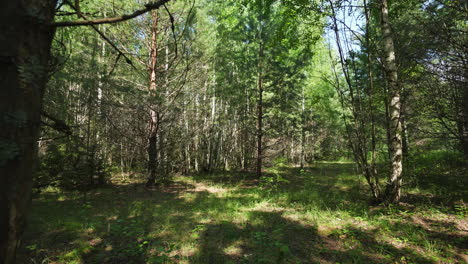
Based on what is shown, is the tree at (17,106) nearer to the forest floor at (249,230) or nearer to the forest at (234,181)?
the forest at (234,181)

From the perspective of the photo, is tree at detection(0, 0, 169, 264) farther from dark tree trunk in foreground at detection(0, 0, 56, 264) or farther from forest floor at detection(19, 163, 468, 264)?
forest floor at detection(19, 163, 468, 264)

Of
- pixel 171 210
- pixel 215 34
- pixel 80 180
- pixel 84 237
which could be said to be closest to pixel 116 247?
pixel 84 237

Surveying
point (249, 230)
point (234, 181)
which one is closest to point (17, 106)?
point (249, 230)

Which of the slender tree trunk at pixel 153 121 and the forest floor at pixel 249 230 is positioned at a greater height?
the slender tree trunk at pixel 153 121

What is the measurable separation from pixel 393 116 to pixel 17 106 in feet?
20.1

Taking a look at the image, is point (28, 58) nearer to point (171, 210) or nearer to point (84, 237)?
point (84, 237)

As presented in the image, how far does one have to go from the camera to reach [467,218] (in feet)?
12.8

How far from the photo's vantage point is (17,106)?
73 centimetres

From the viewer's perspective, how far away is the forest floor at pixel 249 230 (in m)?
3.00

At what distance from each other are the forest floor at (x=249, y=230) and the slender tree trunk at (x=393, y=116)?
0.45m

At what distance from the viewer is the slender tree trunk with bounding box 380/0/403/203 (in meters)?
4.66

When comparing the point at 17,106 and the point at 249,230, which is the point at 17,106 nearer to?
the point at 17,106

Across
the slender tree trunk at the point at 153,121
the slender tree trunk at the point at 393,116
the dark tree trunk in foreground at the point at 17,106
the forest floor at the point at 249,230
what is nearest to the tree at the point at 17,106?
Answer: the dark tree trunk in foreground at the point at 17,106

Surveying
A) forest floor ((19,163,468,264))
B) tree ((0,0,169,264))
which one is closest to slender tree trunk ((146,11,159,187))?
forest floor ((19,163,468,264))
